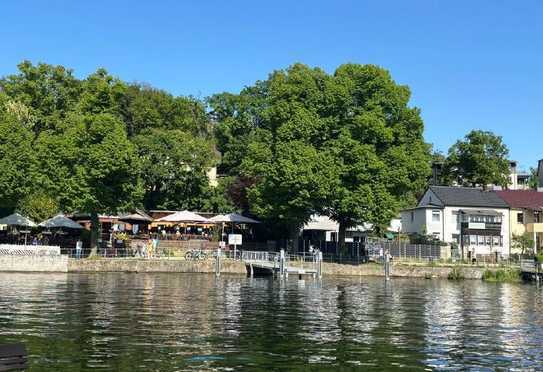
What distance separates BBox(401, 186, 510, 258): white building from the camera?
79.5 metres

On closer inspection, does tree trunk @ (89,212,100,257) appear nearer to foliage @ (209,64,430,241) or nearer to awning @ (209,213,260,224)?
awning @ (209,213,260,224)

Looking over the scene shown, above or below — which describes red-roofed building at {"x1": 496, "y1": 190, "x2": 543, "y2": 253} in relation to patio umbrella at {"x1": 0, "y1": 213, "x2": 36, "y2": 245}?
above

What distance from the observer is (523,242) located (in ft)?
255

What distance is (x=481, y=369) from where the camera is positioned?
19.2m

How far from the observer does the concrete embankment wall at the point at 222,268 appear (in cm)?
Answer: 5647

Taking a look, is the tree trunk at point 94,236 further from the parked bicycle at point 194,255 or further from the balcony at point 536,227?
the balcony at point 536,227

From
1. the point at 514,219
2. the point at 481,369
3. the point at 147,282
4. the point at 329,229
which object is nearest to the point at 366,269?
the point at 329,229

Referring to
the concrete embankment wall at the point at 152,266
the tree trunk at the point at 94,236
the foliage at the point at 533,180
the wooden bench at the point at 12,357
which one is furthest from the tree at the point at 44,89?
the foliage at the point at 533,180

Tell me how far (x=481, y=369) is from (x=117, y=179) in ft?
148

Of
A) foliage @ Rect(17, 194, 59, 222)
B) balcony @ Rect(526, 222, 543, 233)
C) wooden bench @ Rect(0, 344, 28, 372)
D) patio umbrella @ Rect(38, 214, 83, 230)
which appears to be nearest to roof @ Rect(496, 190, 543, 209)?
balcony @ Rect(526, 222, 543, 233)

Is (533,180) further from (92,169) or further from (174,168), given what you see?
(92,169)

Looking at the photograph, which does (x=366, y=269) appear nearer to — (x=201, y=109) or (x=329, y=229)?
(x=329, y=229)

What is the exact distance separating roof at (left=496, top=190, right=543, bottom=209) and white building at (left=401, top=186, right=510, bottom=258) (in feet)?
6.29

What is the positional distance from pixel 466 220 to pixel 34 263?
49.0 m
